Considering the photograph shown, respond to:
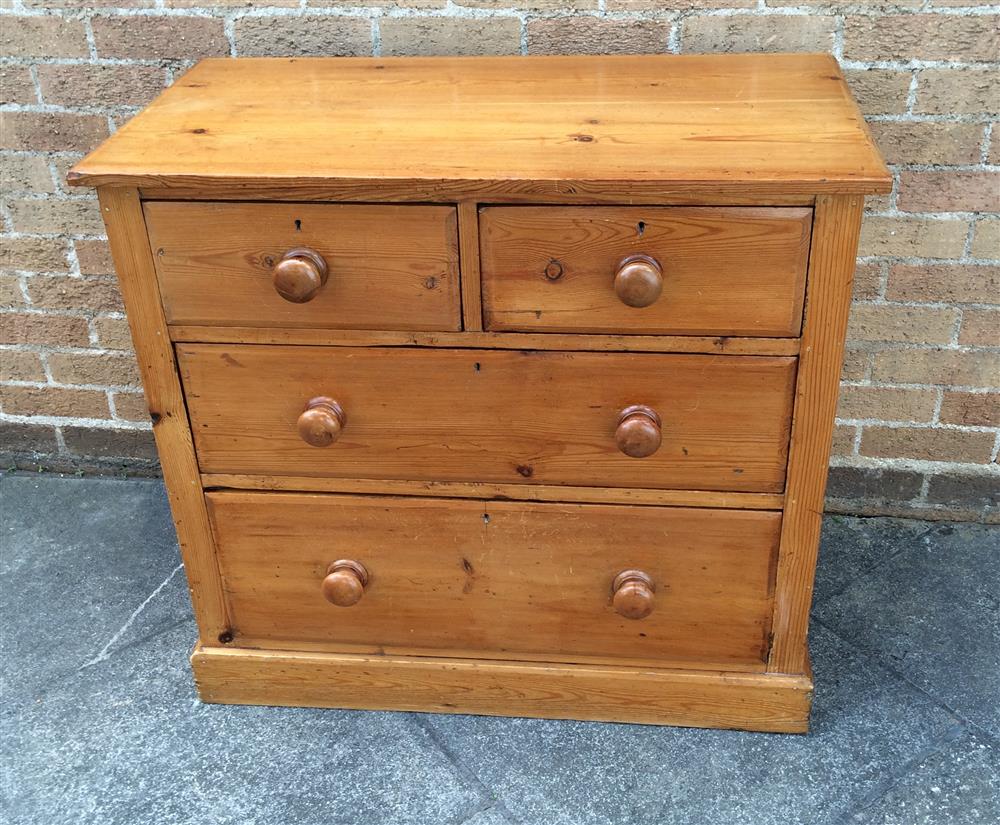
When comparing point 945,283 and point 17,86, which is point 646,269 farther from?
point 17,86

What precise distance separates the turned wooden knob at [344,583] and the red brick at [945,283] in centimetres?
119

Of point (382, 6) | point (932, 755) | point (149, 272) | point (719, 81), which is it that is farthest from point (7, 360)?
point (932, 755)

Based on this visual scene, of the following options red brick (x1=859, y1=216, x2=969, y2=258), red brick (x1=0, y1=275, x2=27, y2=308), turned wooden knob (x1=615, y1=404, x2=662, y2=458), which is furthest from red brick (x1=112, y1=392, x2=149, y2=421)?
red brick (x1=859, y1=216, x2=969, y2=258)

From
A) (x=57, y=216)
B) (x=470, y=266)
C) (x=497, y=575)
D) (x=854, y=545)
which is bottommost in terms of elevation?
(x=854, y=545)

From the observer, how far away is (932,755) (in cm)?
167

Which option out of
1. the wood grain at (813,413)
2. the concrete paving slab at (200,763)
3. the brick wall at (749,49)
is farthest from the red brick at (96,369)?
the wood grain at (813,413)

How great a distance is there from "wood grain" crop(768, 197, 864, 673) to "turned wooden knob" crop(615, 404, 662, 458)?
0.70 feet

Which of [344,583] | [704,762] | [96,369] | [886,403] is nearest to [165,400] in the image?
[344,583]

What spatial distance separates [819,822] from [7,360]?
6.52 ft

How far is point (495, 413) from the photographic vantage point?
5.01 ft

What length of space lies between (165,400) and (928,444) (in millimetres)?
1571

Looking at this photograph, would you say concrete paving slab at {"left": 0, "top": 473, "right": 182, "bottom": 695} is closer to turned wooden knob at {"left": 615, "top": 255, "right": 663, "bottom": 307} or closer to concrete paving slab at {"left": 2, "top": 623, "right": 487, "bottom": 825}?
concrete paving slab at {"left": 2, "top": 623, "right": 487, "bottom": 825}

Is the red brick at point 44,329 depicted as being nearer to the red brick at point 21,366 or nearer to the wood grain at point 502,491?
the red brick at point 21,366

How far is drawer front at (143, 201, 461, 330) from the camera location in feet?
4.56
